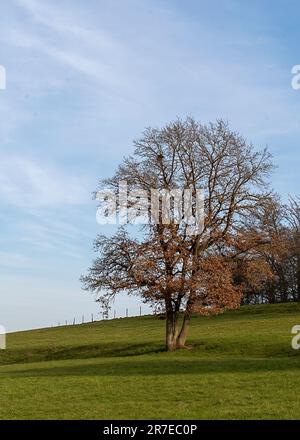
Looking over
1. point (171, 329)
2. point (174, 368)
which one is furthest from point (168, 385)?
point (171, 329)

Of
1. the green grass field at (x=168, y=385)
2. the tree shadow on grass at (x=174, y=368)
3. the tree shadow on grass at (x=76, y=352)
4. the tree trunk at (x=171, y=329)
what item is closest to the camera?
the green grass field at (x=168, y=385)

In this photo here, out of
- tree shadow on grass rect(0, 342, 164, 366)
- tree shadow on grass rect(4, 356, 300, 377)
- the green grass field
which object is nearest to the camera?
the green grass field

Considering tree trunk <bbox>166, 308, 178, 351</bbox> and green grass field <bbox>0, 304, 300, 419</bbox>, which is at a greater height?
tree trunk <bbox>166, 308, 178, 351</bbox>

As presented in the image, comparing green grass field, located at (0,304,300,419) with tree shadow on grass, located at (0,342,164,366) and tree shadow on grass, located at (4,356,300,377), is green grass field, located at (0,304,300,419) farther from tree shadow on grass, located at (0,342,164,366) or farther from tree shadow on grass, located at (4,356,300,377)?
tree shadow on grass, located at (0,342,164,366)

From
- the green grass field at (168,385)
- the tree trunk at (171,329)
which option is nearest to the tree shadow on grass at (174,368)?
the green grass field at (168,385)

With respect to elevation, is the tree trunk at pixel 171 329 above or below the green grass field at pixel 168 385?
above

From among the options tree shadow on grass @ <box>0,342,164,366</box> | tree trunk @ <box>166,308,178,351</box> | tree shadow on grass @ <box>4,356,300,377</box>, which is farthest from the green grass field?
tree trunk @ <box>166,308,178,351</box>

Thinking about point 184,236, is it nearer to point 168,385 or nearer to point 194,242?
point 194,242

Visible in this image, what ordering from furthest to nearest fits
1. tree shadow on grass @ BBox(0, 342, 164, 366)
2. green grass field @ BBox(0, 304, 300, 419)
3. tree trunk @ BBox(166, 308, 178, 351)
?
1. tree shadow on grass @ BBox(0, 342, 164, 366)
2. tree trunk @ BBox(166, 308, 178, 351)
3. green grass field @ BBox(0, 304, 300, 419)

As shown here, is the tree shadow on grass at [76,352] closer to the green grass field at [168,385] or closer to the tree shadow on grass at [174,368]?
the green grass field at [168,385]

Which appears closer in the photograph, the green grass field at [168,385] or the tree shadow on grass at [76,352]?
the green grass field at [168,385]

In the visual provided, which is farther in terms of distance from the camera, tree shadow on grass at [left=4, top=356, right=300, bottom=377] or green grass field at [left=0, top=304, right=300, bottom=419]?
tree shadow on grass at [left=4, top=356, right=300, bottom=377]

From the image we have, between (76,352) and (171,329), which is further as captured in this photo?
(76,352)

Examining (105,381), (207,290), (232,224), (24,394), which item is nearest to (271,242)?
(232,224)
